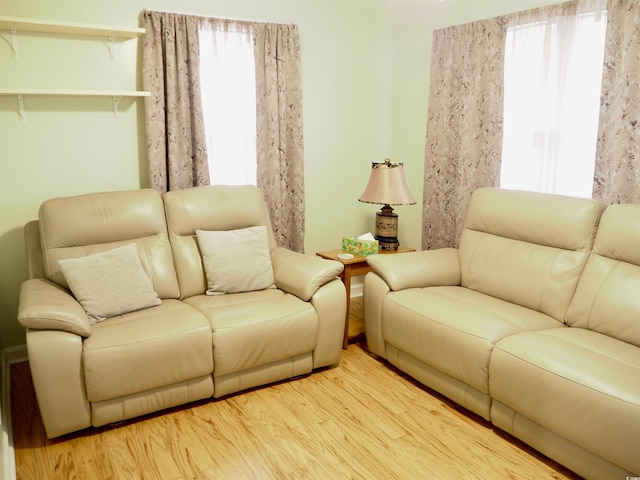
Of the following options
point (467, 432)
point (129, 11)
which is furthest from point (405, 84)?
point (467, 432)

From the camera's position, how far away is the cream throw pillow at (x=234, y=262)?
3055 mm

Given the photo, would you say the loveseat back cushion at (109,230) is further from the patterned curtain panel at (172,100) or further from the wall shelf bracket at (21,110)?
the wall shelf bracket at (21,110)

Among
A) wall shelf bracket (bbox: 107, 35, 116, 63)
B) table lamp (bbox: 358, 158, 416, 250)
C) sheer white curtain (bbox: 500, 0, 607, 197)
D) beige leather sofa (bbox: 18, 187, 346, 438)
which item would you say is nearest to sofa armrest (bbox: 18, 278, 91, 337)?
beige leather sofa (bbox: 18, 187, 346, 438)

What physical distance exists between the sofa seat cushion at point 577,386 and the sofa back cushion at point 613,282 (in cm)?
9

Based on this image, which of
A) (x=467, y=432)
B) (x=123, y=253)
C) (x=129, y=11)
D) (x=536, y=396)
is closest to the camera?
(x=536, y=396)

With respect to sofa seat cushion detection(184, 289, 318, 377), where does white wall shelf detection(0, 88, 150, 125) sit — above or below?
A: above

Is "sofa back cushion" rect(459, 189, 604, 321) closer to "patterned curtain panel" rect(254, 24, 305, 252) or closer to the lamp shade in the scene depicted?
the lamp shade

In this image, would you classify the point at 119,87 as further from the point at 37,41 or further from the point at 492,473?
the point at 492,473

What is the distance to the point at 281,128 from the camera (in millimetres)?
3752

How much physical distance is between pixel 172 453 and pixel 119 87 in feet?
7.24

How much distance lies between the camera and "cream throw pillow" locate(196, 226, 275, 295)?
3.05 metres

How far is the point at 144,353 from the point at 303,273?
100 centimetres

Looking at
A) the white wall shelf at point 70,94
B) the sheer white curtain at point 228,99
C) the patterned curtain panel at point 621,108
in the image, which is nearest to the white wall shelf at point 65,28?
the white wall shelf at point 70,94

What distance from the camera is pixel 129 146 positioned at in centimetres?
334
